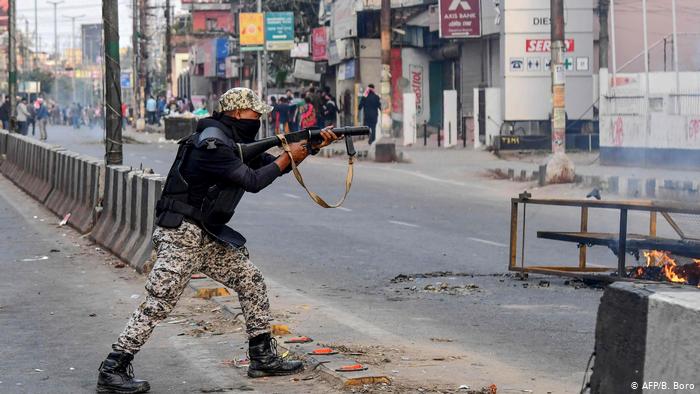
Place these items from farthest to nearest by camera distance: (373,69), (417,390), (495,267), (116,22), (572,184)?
1. (373,69)
2. (572,184)
3. (116,22)
4. (495,267)
5. (417,390)

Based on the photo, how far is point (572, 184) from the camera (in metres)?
26.5

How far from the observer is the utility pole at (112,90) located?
17266mm

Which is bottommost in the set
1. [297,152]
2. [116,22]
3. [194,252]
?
[194,252]

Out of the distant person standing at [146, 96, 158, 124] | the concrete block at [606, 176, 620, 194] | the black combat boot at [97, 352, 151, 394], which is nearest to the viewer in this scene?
the black combat boot at [97, 352, 151, 394]

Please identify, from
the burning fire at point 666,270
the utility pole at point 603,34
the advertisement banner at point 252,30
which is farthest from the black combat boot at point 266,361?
the advertisement banner at point 252,30

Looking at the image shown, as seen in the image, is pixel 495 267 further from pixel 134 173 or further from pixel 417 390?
pixel 417 390

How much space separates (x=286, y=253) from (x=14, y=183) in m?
15.3

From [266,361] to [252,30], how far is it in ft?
175

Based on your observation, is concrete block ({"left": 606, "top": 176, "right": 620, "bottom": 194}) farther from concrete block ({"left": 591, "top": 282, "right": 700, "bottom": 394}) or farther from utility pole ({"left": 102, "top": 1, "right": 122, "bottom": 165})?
concrete block ({"left": 591, "top": 282, "right": 700, "bottom": 394})

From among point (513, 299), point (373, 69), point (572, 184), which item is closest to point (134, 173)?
point (513, 299)

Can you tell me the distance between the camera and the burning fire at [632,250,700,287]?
10.9 metres

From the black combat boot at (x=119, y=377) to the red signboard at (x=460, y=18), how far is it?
115 ft

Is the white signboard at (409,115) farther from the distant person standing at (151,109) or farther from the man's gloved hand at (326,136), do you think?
the distant person standing at (151,109)

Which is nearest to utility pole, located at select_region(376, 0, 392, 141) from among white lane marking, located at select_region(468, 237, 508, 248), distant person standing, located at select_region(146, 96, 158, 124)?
white lane marking, located at select_region(468, 237, 508, 248)
